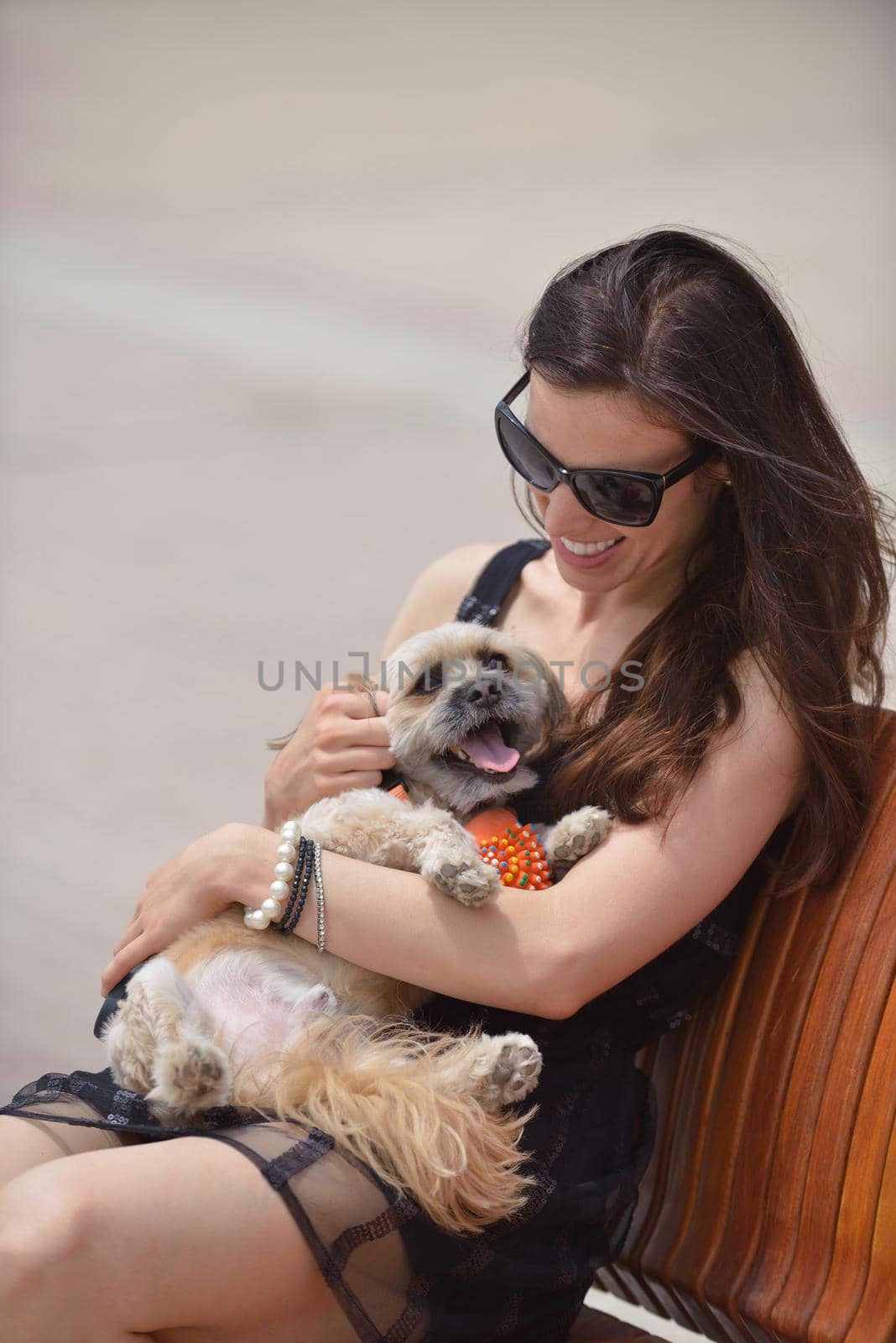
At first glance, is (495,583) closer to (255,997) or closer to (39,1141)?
(255,997)

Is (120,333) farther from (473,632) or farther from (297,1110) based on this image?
(297,1110)

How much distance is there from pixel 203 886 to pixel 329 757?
339 millimetres

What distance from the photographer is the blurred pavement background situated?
15.6ft

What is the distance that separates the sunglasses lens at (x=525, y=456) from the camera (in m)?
2.02

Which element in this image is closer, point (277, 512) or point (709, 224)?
point (709, 224)

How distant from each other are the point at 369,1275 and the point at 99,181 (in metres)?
7.88

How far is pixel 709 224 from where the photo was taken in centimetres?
556

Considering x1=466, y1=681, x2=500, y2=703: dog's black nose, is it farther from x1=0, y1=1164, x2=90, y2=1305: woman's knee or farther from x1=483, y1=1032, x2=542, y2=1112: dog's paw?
x1=0, y1=1164, x2=90, y2=1305: woman's knee

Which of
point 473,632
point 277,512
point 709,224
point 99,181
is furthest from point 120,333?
point 473,632

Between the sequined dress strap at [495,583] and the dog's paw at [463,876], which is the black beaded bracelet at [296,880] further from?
the sequined dress strap at [495,583]

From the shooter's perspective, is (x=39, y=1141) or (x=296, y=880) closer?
(x=39, y=1141)

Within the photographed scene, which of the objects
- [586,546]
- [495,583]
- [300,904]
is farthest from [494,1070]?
[495,583]

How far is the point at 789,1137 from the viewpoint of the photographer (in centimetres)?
178

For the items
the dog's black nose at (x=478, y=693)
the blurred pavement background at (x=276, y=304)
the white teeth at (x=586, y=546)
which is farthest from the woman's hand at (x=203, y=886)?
the blurred pavement background at (x=276, y=304)
